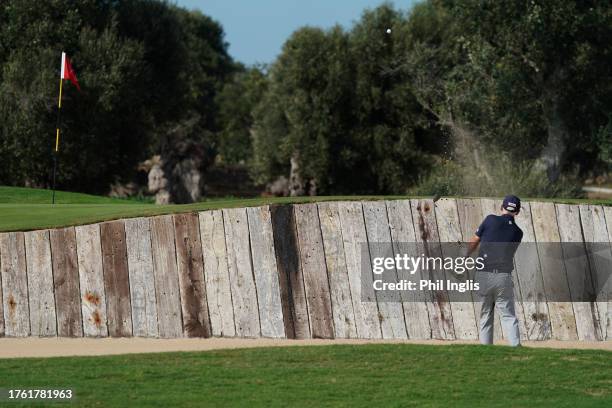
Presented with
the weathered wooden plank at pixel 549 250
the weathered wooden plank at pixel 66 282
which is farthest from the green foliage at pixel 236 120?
the weathered wooden plank at pixel 66 282

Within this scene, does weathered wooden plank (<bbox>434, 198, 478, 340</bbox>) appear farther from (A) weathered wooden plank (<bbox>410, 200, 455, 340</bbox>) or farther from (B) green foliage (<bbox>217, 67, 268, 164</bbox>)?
(B) green foliage (<bbox>217, 67, 268, 164</bbox>)

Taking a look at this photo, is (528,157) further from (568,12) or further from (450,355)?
(450,355)

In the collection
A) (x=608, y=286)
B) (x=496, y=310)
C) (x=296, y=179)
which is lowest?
(x=496, y=310)

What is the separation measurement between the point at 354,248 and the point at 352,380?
16.1 feet

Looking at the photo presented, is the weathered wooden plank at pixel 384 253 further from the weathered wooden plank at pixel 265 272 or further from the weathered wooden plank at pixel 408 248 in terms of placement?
the weathered wooden plank at pixel 265 272

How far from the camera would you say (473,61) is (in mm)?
32938

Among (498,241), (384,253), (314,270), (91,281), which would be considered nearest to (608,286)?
(384,253)

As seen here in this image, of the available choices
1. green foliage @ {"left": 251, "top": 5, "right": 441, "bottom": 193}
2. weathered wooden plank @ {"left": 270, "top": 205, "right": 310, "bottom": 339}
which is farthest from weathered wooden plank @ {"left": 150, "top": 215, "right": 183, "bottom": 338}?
green foliage @ {"left": 251, "top": 5, "right": 441, "bottom": 193}

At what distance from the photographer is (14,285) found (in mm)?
14805

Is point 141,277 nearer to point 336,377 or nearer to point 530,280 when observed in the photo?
point 336,377

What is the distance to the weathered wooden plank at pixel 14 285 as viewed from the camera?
1470 centimetres

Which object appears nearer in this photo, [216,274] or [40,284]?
[40,284]

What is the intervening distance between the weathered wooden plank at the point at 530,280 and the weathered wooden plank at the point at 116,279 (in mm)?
5303

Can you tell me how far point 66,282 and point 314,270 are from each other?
3.30 meters
